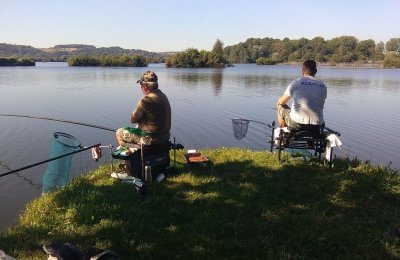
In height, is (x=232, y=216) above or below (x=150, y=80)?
below

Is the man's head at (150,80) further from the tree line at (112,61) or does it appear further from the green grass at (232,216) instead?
the tree line at (112,61)

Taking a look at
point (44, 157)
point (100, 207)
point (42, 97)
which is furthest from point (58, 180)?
point (42, 97)

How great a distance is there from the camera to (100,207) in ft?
18.0

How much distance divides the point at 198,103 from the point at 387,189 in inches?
759

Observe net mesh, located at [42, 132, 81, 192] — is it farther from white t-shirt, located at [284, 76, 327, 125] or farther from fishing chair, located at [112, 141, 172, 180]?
white t-shirt, located at [284, 76, 327, 125]

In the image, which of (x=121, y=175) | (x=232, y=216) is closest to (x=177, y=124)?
(x=121, y=175)

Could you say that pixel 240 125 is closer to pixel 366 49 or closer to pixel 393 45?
pixel 366 49

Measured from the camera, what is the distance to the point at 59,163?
24.3 feet

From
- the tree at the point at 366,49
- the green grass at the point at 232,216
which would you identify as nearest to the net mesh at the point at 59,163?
the green grass at the point at 232,216

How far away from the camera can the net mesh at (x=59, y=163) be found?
7.16 metres

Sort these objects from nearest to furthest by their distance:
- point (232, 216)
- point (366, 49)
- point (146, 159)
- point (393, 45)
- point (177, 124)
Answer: point (232, 216) → point (146, 159) → point (177, 124) → point (366, 49) → point (393, 45)

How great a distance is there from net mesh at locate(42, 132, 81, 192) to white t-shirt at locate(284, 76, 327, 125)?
4.45 m

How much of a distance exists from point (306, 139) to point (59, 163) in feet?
16.5

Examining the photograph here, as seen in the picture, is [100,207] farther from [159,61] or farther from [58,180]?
[159,61]
